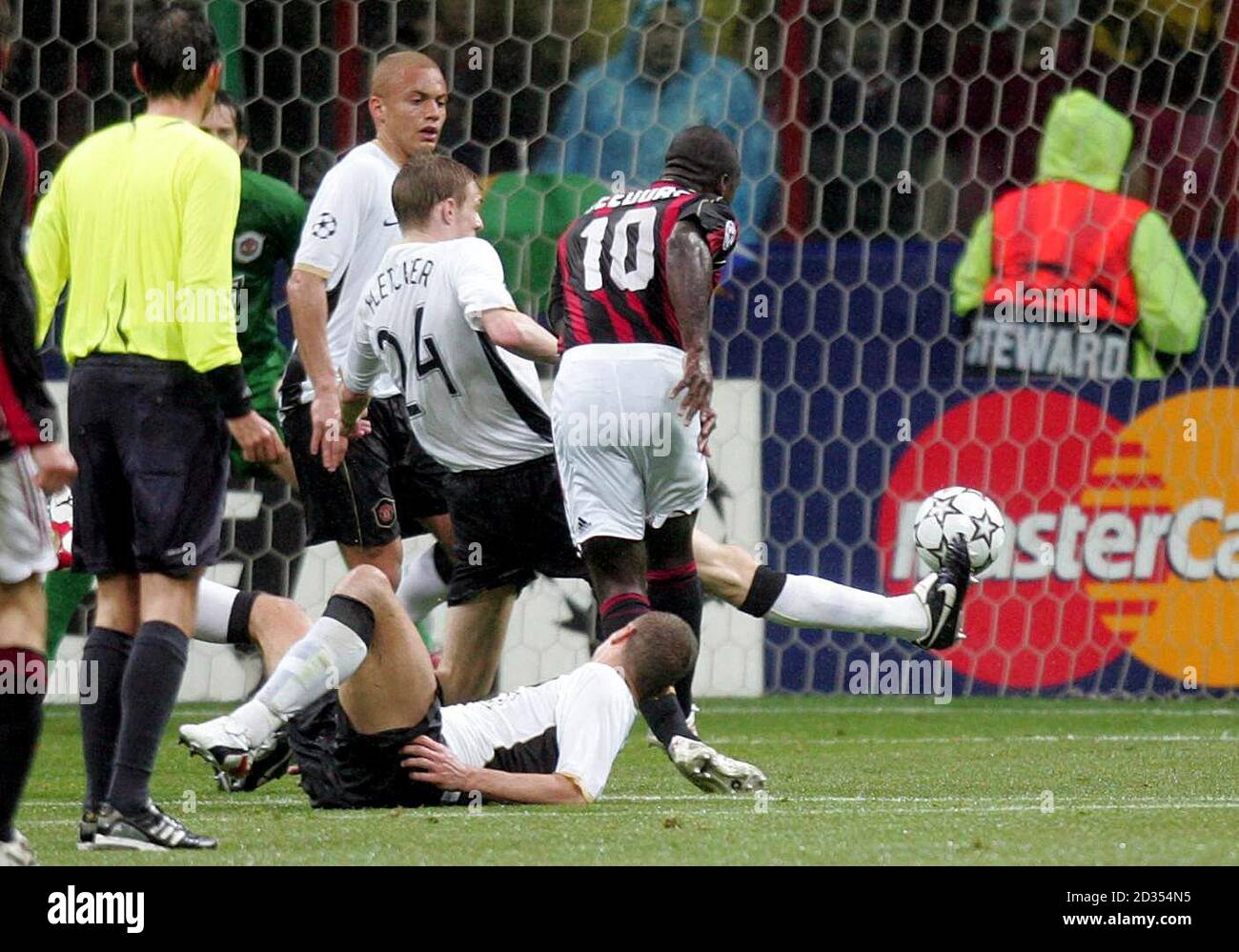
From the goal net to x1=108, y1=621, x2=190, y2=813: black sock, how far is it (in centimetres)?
336

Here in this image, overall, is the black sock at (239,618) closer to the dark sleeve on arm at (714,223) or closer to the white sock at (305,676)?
the white sock at (305,676)

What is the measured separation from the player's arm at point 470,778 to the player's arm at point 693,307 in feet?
3.28

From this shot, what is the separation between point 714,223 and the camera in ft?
17.8

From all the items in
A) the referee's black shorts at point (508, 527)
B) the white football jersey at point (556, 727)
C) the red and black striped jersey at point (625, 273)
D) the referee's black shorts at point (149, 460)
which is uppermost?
the red and black striped jersey at point (625, 273)

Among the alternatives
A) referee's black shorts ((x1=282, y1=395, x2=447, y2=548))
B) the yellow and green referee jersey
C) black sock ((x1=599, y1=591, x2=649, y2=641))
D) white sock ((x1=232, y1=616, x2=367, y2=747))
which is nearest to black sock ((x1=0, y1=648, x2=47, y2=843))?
the yellow and green referee jersey

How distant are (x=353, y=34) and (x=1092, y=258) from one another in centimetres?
262

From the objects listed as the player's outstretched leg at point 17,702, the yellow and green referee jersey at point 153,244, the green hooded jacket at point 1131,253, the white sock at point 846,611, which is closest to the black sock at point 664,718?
the white sock at point 846,611

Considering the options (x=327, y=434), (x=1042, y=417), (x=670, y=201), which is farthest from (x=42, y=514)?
(x=1042, y=417)

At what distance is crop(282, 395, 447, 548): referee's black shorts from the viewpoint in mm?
6145

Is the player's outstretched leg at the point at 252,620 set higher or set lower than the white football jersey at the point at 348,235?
lower

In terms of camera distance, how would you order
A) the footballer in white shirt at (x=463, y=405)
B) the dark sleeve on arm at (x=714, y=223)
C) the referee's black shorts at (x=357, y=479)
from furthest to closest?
1. the referee's black shorts at (x=357, y=479)
2. the footballer in white shirt at (x=463, y=405)
3. the dark sleeve on arm at (x=714, y=223)

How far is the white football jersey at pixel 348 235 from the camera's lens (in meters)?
6.01

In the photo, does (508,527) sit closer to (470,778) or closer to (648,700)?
(648,700)

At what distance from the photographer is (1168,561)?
7.79 meters
